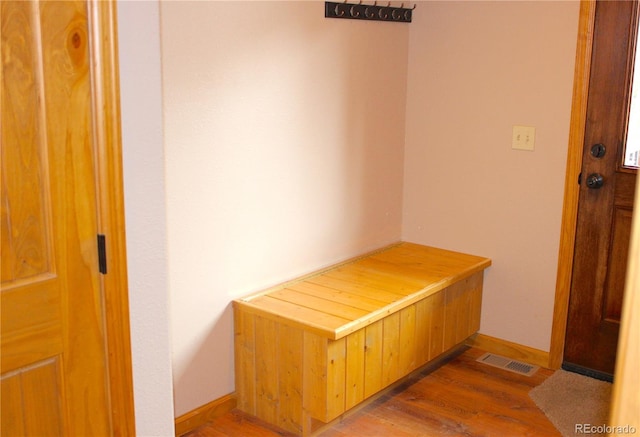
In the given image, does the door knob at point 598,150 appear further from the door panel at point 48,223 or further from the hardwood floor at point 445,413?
the door panel at point 48,223

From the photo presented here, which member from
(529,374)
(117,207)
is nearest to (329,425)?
(529,374)

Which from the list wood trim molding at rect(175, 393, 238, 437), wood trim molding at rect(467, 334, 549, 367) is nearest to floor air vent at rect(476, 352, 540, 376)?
wood trim molding at rect(467, 334, 549, 367)

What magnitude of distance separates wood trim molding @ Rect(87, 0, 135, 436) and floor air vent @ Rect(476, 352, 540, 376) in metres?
2.16

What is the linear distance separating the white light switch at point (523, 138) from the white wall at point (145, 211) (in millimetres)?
2146

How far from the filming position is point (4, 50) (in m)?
1.54

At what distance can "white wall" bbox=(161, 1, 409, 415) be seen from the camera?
2.66 metres

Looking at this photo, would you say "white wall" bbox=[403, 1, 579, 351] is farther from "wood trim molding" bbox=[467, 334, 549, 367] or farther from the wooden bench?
the wooden bench

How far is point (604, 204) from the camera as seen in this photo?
321 centimetres

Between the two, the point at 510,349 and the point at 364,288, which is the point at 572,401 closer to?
the point at 510,349

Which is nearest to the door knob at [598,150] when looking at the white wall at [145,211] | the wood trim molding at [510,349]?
the wood trim molding at [510,349]

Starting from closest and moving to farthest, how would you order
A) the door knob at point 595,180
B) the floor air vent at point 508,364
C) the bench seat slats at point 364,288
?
the bench seat slats at point 364,288
the door knob at point 595,180
the floor air vent at point 508,364

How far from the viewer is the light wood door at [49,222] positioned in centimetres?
159

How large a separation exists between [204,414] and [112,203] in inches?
57.3

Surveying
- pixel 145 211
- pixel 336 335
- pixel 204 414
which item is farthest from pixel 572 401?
pixel 145 211
